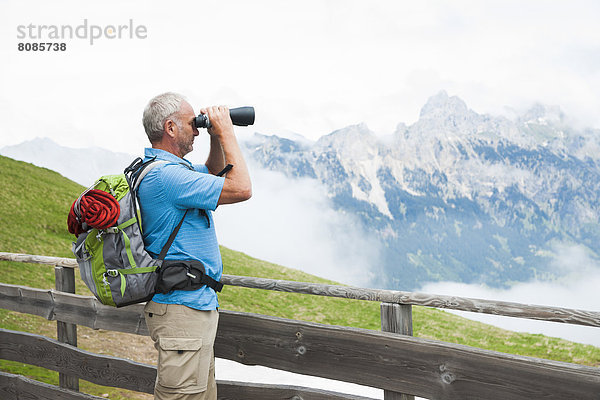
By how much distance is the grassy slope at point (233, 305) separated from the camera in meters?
13.6

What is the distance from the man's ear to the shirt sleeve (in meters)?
0.26

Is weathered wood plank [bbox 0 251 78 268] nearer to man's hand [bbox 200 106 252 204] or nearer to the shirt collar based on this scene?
the shirt collar

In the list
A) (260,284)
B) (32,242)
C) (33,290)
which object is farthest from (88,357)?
(32,242)

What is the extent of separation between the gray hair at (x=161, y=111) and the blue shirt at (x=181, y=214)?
0.15m

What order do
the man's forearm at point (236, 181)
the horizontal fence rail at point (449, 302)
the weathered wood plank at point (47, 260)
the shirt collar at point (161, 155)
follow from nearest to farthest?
the horizontal fence rail at point (449, 302)
the man's forearm at point (236, 181)
the shirt collar at point (161, 155)
the weathered wood plank at point (47, 260)

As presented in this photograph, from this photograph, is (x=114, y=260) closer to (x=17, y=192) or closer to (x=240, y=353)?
(x=240, y=353)

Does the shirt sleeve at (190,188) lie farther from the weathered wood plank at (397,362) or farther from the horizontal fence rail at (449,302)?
the weathered wood plank at (397,362)

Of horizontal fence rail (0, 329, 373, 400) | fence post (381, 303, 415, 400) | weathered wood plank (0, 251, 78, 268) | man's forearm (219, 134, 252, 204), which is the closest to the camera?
man's forearm (219, 134, 252, 204)

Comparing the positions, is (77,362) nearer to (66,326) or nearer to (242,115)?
(66,326)

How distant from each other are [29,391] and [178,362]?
3.29 metres

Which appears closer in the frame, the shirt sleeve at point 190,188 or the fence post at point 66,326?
the shirt sleeve at point 190,188

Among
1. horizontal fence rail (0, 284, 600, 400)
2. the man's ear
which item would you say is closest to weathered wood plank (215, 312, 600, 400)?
horizontal fence rail (0, 284, 600, 400)

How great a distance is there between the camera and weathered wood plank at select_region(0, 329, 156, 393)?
16.0ft

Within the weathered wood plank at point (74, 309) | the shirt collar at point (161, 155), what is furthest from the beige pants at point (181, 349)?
the weathered wood plank at point (74, 309)
